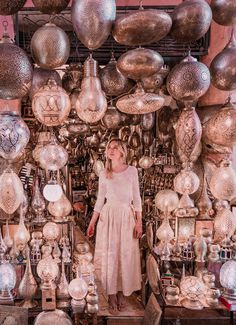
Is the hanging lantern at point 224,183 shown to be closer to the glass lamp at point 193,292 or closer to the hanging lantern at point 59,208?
the glass lamp at point 193,292

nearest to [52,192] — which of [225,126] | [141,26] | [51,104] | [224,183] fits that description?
[51,104]

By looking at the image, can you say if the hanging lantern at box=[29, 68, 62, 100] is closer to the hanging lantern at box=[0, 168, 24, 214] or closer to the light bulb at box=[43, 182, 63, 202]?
the hanging lantern at box=[0, 168, 24, 214]

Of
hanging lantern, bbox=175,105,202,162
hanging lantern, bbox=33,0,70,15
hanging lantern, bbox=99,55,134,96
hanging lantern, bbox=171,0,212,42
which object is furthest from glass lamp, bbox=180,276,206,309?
hanging lantern, bbox=33,0,70,15

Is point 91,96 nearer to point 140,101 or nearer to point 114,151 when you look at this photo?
point 140,101

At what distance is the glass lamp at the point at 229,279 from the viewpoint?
6.76 ft

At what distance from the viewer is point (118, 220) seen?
257 cm

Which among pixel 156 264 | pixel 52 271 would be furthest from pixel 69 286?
pixel 156 264

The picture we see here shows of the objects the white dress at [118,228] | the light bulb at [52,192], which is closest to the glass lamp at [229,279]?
the white dress at [118,228]

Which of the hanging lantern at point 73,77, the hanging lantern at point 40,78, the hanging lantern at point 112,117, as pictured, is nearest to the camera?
the hanging lantern at point 40,78

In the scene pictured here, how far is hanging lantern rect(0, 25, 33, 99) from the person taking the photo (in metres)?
1.34

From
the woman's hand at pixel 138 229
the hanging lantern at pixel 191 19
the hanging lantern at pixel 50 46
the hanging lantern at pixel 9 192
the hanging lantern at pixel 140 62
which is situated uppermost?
the hanging lantern at pixel 191 19

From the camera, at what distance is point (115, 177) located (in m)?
2.55

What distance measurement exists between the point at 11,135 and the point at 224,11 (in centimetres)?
109

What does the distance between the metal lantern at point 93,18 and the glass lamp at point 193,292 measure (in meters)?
1.54
